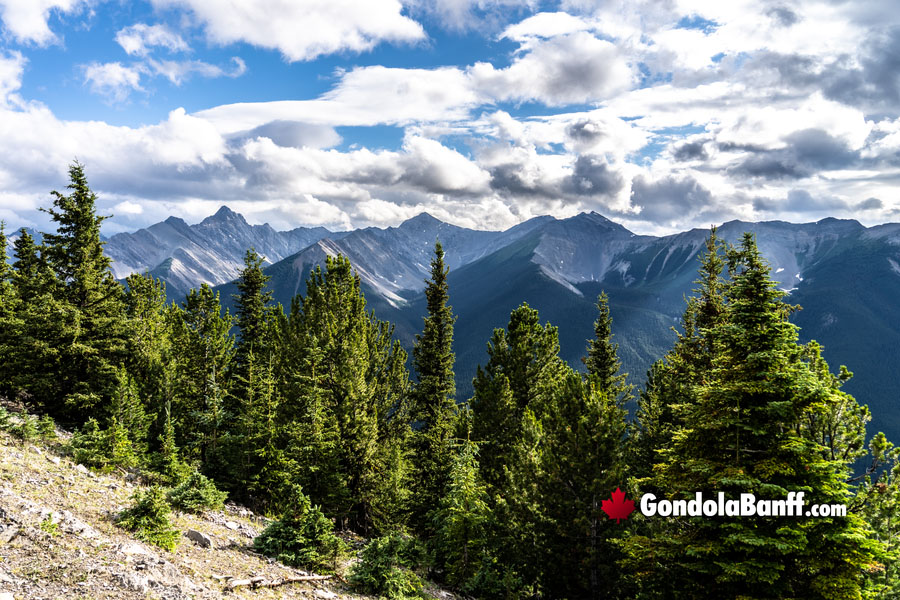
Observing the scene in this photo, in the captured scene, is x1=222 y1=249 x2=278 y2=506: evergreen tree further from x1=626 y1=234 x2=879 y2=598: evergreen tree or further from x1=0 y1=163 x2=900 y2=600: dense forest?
x1=626 y1=234 x2=879 y2=598: evergreen tree

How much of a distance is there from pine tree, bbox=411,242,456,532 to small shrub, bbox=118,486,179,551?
15.1 metres

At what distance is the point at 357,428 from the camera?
26.2 meters

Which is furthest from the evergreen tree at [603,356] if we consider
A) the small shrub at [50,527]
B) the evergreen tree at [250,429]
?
the small shrub at [50,527]

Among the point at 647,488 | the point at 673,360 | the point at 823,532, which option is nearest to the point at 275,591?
the point at 823,532

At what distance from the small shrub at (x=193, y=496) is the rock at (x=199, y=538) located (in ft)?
9.85

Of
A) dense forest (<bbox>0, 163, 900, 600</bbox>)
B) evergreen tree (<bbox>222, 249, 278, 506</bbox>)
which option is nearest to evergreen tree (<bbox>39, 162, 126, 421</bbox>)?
dense forest (<bbox>0, 163, 900, 600</bbox>)

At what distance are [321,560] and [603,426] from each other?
12225mm

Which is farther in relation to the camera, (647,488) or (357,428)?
(357,428)

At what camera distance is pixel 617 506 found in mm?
19344

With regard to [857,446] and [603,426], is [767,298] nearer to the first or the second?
[857,446]

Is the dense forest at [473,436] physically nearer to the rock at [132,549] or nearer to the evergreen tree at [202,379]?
the evergreen tree at [202,379]

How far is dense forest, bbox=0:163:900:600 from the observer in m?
11.8

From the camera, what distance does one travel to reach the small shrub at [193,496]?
681 inches

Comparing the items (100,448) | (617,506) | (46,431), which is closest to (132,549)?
(100,448)
